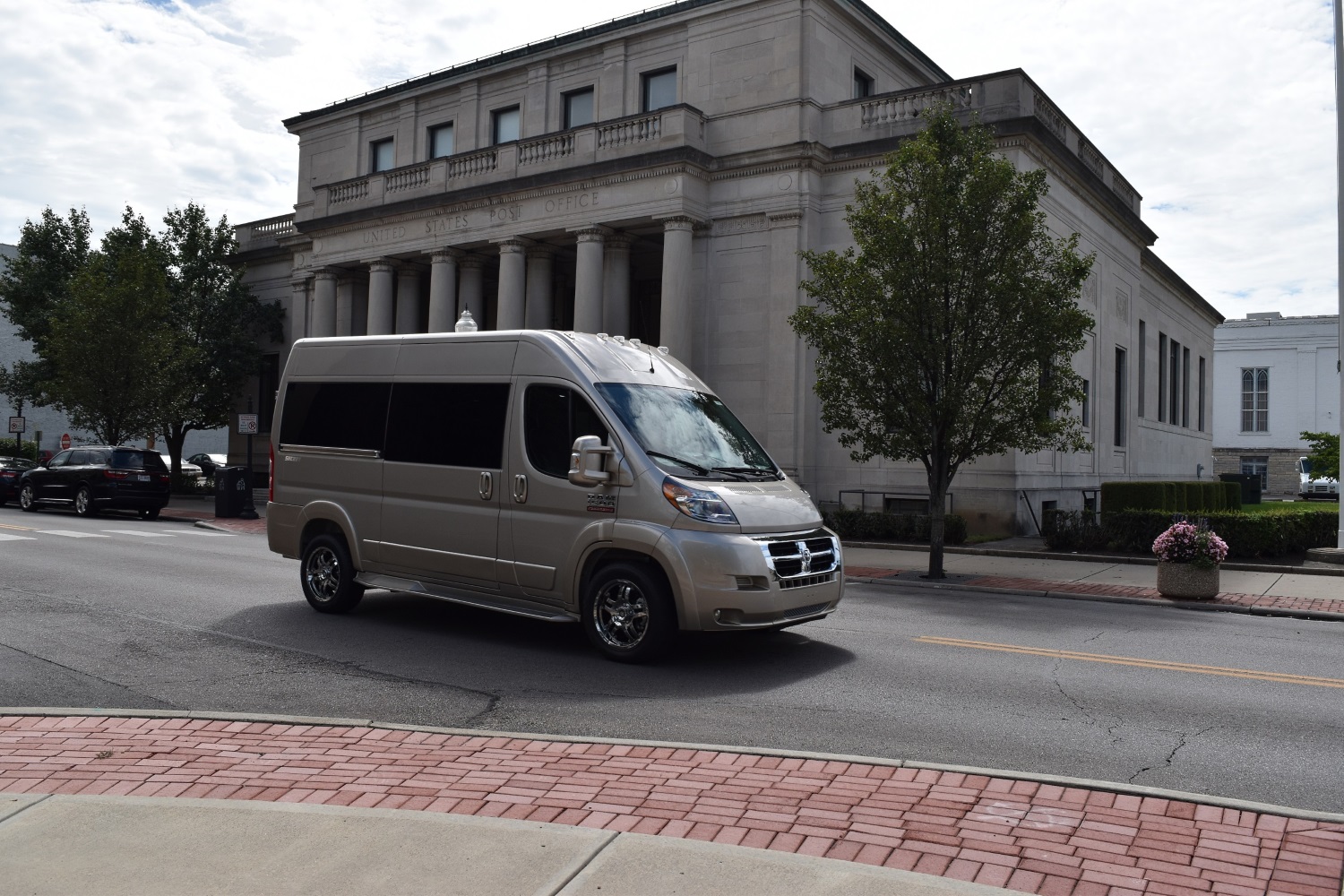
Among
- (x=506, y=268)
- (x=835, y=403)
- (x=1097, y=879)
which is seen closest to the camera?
(x=1097, y=879)

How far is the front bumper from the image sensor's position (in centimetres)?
784

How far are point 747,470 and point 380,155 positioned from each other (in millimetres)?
32935

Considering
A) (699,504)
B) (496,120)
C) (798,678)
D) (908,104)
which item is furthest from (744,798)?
(496,120)

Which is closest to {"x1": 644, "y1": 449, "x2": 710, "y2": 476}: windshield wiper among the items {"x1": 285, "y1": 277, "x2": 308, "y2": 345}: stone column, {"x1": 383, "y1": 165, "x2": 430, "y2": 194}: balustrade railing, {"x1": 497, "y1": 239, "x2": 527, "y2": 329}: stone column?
{"x1": 497, "y1": 239, "x2": 527, "y2": 329}: stone column

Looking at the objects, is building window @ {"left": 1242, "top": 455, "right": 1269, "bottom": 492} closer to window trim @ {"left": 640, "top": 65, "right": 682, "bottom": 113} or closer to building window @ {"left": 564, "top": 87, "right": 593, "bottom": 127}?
window trim @ {"left": 640, "top": 65, "right": 682, "bottom": 113}

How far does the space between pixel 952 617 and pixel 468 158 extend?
77.2 ft

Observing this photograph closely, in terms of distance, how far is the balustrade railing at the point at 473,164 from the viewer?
30.3 metres

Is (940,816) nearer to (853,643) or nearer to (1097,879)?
(1097,879)

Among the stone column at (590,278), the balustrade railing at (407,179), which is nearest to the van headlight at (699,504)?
the stone column at (590,278)

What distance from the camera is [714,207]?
27203 millimetres

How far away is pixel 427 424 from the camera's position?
9.73 meters

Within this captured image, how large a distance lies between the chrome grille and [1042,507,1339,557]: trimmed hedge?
11.2 meters

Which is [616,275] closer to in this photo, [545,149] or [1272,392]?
[545,149]

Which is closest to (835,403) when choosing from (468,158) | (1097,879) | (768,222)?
(768,222)
